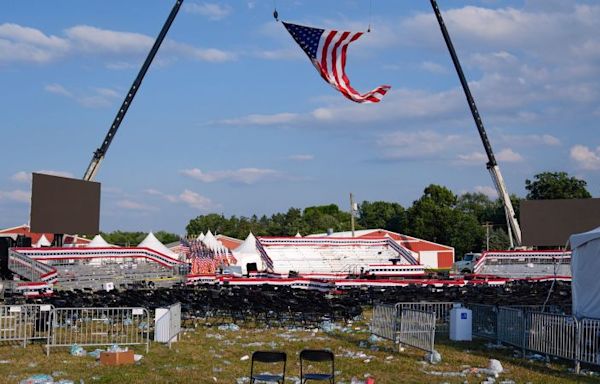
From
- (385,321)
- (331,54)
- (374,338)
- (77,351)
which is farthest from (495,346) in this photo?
(331,54)

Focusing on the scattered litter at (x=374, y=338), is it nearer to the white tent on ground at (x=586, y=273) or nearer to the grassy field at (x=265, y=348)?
the grassy field at (x=265, y=348)

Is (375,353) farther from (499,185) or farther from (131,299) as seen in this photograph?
(499,185)

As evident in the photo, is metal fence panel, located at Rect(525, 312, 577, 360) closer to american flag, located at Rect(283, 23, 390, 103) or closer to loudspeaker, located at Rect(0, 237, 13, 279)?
american flag, located at Rect(283, 23, 390, 103)

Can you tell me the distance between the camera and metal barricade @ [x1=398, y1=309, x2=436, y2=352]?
14367mm

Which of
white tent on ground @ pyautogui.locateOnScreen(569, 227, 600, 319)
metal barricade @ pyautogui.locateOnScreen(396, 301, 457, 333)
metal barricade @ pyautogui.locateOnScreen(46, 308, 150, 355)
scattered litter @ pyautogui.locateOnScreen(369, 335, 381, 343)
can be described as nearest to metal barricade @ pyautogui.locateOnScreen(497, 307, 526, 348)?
white tent on ground @ pyautogui.locateOnScreen(569, 227, 600, 319)

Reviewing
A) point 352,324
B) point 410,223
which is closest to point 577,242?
point 352,324

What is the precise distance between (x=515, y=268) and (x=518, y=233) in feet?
23.5

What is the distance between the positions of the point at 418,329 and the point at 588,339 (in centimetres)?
328

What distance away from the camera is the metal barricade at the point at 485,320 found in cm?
1784

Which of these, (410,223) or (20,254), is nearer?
(20,254)

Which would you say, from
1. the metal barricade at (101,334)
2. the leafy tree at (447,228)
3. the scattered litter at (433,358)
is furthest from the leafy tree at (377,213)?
the scattered litter at (433,358)

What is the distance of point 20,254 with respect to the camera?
38.7 metres

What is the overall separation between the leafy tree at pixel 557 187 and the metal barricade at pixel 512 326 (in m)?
77.9

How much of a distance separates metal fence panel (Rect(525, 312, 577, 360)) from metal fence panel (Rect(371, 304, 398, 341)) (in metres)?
2.79
